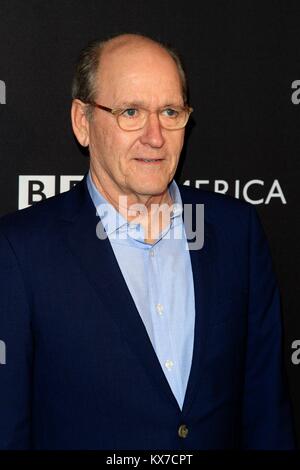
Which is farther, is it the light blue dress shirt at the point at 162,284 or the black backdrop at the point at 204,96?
the black backdrop at the point at 204,96

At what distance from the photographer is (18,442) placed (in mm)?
1961

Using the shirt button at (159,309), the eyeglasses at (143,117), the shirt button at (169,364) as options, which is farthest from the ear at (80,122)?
the shirt button at (169,364)

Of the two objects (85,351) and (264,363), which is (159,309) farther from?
(264,363)

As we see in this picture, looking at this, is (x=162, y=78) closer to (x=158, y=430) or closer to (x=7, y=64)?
(x=7, y=64)

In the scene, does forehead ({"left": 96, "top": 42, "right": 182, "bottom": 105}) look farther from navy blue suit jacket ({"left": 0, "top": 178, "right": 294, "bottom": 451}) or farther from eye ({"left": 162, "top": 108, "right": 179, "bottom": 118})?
navy blue suit jacket ({"left": 0, "top": 178, "right": 294, "bottom": 451})

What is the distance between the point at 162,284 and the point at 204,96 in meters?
0.75

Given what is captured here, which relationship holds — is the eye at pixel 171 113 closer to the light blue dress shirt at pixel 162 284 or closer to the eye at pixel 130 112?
the eye at pixel 130 112

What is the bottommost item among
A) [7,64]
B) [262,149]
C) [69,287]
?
[69,287]

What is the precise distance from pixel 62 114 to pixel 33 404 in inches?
35.8

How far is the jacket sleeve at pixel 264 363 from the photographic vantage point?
218cm

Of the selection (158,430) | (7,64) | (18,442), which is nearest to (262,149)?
(7,64)

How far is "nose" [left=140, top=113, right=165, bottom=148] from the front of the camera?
6.41ft

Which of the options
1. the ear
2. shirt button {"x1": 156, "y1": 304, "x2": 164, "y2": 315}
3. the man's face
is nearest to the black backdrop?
the ear

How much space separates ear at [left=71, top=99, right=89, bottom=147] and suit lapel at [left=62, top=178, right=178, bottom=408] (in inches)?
8.0
